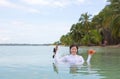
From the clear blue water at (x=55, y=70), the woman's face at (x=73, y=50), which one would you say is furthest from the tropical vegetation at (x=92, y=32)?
the woman's face at (x=73, y=50)

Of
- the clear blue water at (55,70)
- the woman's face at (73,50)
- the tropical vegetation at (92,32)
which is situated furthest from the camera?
the tropical vegetation at (92,32)

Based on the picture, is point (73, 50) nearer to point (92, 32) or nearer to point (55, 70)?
point (55, 70)

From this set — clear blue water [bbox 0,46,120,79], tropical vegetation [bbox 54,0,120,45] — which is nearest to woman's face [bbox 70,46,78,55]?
clear blue water [bbox 0,46,120,79]

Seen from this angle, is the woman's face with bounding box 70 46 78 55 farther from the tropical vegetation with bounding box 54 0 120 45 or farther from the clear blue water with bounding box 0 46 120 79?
the tropical vegetation with bounding box 54 0 120 45

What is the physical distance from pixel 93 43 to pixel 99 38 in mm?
8603

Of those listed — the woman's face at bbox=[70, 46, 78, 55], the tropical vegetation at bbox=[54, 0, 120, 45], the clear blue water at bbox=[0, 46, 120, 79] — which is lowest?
the clear blue water at bbox=[0, 46, 120, 79]

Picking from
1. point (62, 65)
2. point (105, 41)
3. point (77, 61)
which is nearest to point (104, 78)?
point (77, 61)

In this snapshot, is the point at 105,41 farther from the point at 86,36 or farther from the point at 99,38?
the point at 86,36

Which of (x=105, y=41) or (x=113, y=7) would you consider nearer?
(x=113, y=7)

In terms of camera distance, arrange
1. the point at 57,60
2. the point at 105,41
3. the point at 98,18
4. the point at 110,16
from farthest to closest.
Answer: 1. the point at 98,18
2. the point at 105,41
3. the point at 110,16
4. the point at 57,60

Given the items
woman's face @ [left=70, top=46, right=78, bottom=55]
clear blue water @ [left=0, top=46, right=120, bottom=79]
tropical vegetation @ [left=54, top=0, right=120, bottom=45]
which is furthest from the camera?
tropical vegetation @ [left=54, top=0, right=120, bottom=45]

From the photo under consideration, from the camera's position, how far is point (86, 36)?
78.7m

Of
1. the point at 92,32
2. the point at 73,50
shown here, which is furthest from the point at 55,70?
the point at 92,32

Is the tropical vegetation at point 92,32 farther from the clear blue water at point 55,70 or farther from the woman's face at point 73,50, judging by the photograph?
the woman's face at point 73,50
